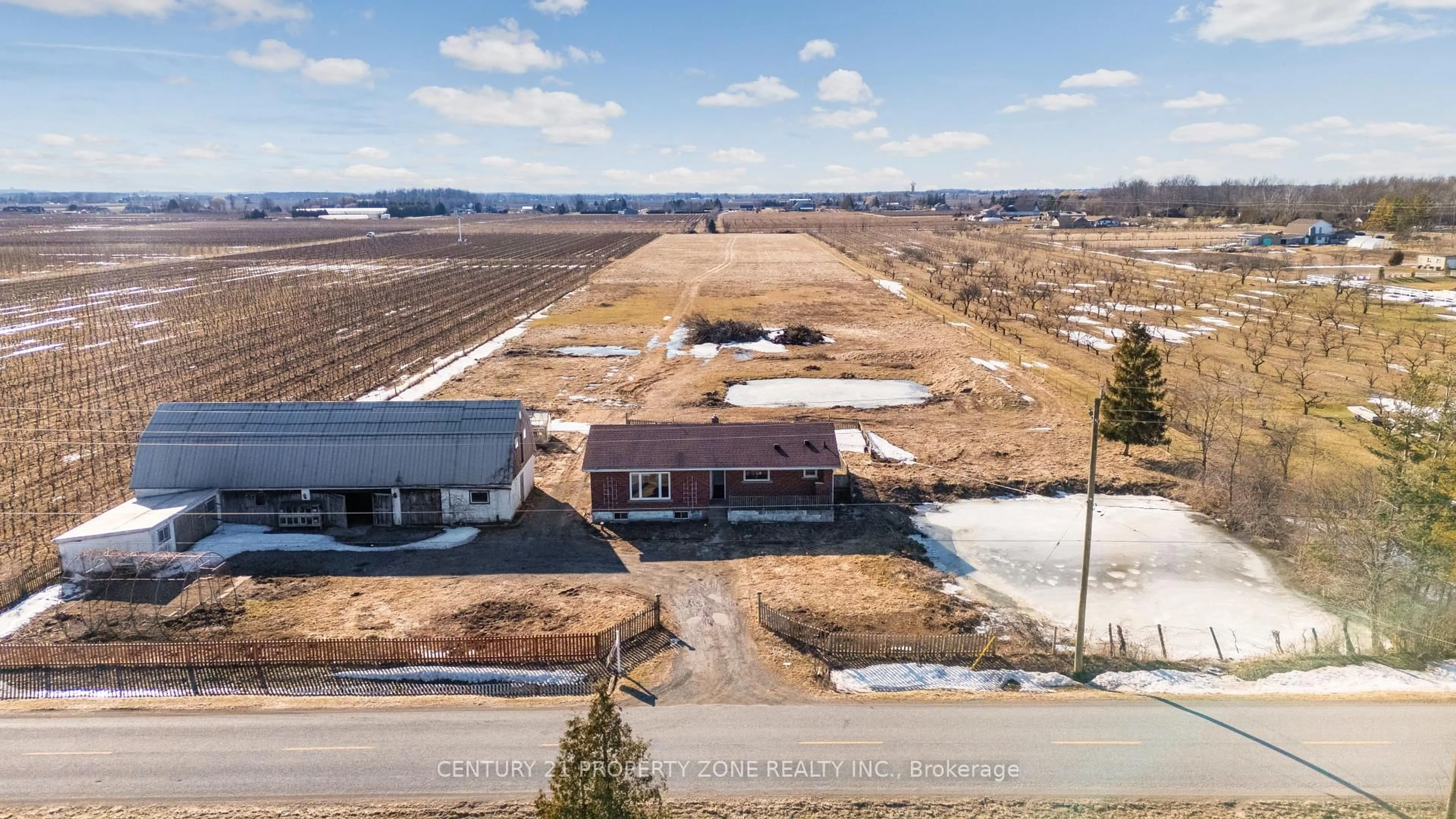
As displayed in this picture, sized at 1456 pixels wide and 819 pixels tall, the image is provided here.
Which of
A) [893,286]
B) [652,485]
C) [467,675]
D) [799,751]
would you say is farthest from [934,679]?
[893,286]

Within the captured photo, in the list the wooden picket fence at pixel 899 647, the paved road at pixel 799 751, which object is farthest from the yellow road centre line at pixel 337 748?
the wooden picket fence at pixel 899 647

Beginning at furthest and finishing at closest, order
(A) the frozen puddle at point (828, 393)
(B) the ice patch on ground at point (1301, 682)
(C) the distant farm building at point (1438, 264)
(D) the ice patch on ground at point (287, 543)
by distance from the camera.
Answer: (C) the distant farm building at point (1438, 264), (A) the frozen puddle at point (828, 393), (D) the ice patch on ground at point (287, 543), (B) the ice patch on ground at point (1301, 682)

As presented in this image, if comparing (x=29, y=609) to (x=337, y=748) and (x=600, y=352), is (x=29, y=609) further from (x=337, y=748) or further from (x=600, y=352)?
(x=600, y=352)

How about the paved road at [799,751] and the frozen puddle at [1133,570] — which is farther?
the frozen puddle at [1133,570]

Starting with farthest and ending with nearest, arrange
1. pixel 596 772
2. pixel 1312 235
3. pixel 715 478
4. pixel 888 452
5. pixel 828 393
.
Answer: pixel 1312 235 < pixel 828 393 < pixel 888 452 < pixel 715 478 < pixel 596 772

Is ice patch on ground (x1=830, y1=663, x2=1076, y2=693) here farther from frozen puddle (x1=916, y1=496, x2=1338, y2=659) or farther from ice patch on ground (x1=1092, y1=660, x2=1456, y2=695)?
frozen puddle (x1=916, y1=496, x2=1338, y2=659)

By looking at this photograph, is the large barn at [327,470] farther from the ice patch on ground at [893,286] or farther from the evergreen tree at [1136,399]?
the ice patch on ground at [893,286]

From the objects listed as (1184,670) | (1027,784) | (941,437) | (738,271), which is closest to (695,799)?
(1027,784)
